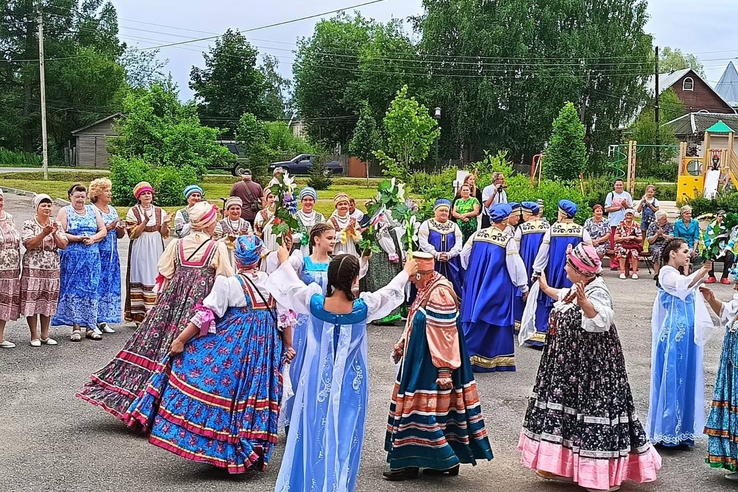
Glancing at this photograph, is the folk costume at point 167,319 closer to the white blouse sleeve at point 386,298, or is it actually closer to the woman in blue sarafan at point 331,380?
the woman in blue sarafan at point 331,380

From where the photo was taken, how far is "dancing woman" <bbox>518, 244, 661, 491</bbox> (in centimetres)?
534

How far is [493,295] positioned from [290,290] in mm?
4367

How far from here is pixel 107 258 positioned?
9750 mm

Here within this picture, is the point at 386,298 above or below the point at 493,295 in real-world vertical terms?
above

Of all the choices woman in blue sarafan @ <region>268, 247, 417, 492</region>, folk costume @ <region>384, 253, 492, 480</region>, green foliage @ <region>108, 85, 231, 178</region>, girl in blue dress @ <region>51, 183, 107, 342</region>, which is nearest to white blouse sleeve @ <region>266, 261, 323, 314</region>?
woman in blue sarafan @ <region>268, 247, 417, 492</region>

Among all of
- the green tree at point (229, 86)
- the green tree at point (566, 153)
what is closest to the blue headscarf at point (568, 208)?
the green tree at point (566, 153)

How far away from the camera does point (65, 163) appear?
5419 cm

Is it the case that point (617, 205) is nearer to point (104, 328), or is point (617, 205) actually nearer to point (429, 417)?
point (104, 328)

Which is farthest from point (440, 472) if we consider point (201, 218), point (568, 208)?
point (568, 208)

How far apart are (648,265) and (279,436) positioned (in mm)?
12856

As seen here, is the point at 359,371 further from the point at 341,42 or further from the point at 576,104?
the point at 341,42

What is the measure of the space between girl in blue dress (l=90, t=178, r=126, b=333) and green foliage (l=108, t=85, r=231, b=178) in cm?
1951

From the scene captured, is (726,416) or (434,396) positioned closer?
(434,396)

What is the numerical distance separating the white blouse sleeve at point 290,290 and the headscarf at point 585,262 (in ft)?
5.49
